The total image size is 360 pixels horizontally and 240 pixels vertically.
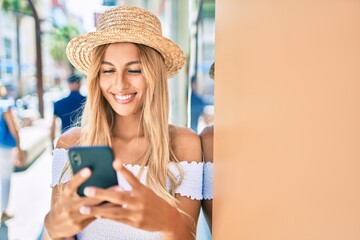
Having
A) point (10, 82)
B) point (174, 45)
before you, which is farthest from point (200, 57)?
point (10, 82)

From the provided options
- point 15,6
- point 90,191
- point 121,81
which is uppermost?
point 15,6

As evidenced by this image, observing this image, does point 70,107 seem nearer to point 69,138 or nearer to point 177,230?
point 69,138

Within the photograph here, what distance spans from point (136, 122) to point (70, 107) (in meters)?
0.15

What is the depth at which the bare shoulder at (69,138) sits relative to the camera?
1.95ft

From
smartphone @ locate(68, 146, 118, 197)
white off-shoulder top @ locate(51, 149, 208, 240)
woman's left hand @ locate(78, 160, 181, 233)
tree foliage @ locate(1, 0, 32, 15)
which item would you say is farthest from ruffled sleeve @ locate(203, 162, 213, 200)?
tree foliage @ locate(1, 0, 32, 15)

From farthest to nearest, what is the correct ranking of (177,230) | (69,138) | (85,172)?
(69,138), (177,230), (85,172)

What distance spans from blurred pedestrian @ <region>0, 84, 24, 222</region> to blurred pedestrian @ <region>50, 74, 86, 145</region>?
57mm

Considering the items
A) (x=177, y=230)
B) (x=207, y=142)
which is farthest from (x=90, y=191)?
(x=207, y=142)

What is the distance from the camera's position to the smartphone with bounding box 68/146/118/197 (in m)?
0.36

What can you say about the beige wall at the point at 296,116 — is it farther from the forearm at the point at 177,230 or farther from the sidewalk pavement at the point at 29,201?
the sidewalk pavement at the point at 29,201

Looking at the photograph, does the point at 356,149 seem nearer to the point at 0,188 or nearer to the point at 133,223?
the point at 133,223

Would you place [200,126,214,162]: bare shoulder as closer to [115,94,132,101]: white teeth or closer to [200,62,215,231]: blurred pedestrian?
[200,62,215,231]: blurred pedestrian

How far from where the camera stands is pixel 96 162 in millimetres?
366

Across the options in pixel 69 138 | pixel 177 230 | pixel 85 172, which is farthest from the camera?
pixel 69 138
